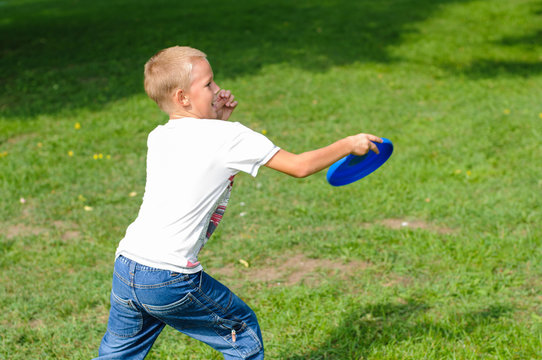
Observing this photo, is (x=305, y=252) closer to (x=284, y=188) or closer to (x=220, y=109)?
(x=284, y=188)

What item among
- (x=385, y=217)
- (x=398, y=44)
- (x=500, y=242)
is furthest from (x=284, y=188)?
(x=398, y=44)

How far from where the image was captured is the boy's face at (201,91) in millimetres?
2295

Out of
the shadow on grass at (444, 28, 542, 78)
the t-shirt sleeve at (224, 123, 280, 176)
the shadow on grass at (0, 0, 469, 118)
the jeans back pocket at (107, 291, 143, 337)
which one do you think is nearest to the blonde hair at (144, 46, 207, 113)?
the t-shirt sleeve at (224, 123, 280, 176)

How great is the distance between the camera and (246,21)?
13.1 metres

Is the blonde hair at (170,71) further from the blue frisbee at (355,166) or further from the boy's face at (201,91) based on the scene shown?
the blue frisbee at (355,166)

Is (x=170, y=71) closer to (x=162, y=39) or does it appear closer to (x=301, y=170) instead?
(x=301, y=170)

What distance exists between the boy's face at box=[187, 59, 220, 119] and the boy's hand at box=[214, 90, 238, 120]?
7cm

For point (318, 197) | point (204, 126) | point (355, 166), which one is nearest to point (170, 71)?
point (204, 126)

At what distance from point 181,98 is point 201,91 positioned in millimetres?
82

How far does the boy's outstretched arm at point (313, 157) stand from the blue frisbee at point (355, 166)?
46 cm

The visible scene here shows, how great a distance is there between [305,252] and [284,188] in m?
1.26

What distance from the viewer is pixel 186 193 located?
2.22m

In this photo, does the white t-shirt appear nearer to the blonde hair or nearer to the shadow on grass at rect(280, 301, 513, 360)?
the blonde hair

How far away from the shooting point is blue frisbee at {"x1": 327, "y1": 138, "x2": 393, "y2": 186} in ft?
9.20
